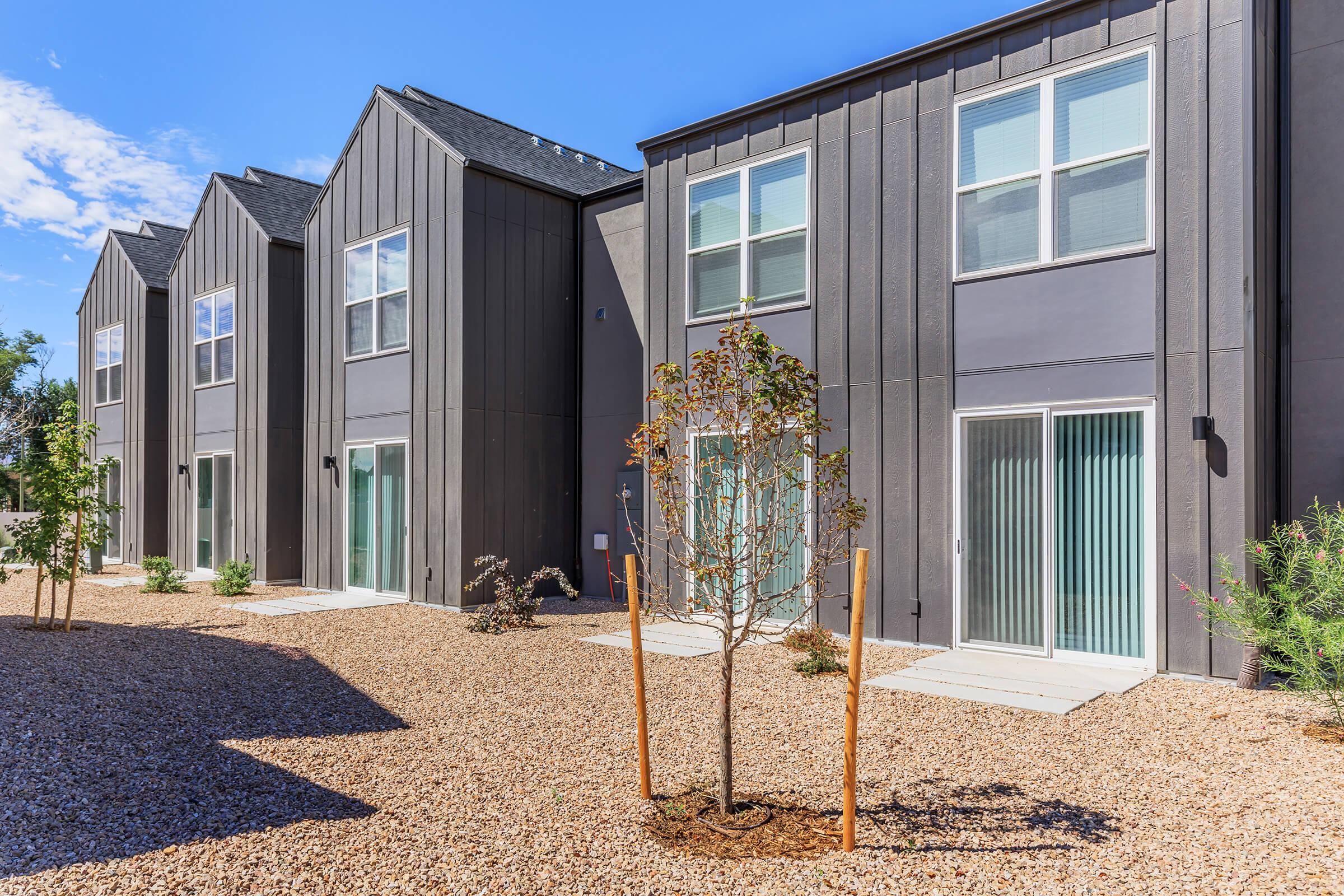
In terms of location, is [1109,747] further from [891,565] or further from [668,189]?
[668,189]

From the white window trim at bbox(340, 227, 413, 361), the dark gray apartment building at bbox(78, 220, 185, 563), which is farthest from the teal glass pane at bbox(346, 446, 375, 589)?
the dark gray apartment building at bbox(78, 220, 185, 563)

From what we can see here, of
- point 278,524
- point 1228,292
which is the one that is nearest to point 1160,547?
point 1228,292

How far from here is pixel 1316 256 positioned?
282 inches

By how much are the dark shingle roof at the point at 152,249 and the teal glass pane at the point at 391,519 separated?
28.6 ft

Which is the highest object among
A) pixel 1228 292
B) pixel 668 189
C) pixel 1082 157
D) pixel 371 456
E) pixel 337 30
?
pixel 337 30

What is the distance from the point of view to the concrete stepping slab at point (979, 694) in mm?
5656

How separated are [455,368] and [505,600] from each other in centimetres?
321

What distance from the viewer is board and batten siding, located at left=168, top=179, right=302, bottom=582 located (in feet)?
43.7

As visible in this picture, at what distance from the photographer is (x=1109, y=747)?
483 centimetres

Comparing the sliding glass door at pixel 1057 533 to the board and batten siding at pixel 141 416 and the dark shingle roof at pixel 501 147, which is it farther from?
the board and batten siding at pixel 141 416

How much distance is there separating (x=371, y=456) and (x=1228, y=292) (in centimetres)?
1034

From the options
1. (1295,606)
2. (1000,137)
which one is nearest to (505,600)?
(1000,137)

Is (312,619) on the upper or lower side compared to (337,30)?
lower

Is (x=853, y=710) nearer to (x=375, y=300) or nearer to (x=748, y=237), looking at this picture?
(x=748, y=237)
